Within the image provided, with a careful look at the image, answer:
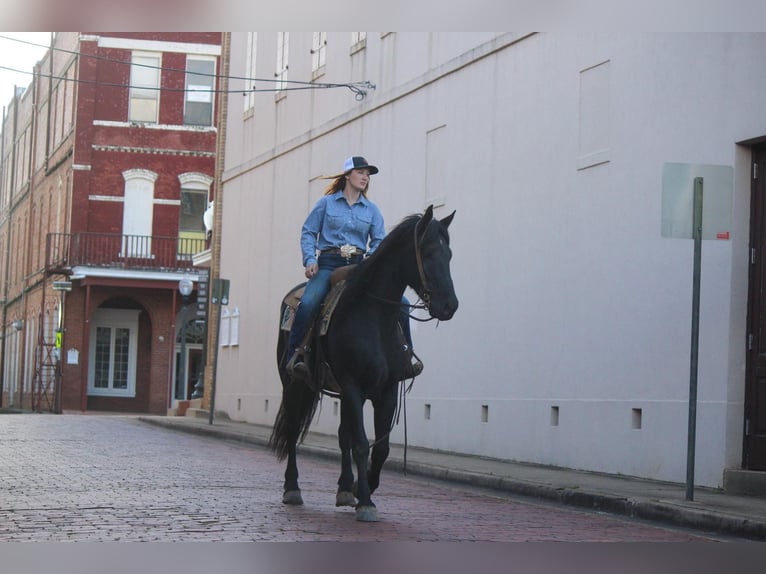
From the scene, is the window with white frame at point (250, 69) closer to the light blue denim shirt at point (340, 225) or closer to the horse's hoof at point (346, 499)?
the light blue denim shirt at point (340, 225)

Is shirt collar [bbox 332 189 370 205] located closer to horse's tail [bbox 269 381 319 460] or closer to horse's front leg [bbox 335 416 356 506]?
horse's tail [bbox 269 381 319 460]

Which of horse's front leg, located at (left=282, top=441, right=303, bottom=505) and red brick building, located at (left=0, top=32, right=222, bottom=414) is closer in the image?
horse's front leg, located at (left=282, top=441, right=303, bottom=505)

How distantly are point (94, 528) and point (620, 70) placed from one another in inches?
376

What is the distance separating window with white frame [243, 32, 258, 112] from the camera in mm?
32219

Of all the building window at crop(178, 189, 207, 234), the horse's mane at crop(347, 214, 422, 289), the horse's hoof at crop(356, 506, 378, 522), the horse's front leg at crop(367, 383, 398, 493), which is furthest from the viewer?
the building window at crop(178, 189, 207, 234)

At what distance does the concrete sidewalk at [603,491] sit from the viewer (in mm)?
10781

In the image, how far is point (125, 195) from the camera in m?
49.7

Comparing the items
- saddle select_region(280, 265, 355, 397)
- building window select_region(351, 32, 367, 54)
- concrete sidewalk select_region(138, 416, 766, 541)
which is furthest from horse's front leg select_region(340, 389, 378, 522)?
building window select_region(351, 32, 367, 54)

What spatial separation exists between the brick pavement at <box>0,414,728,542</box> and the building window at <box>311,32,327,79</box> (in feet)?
39.8

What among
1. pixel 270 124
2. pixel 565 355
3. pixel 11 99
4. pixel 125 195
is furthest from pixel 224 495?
pixel 11 99

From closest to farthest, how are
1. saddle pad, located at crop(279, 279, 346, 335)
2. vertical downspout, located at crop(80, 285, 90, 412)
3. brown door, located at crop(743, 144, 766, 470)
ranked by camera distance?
saddle pad, located at crop(279, 279, 346, 335)
brown door, located at crop(743, 144, 766, 470)
vertical downspout, located at crop(80, 285, 90, 412)

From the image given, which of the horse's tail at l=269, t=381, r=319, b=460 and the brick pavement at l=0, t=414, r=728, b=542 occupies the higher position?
the horse's tail at l=269, t=381, r=319, b=460

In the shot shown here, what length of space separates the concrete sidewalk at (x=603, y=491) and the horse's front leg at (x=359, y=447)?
112 inches
